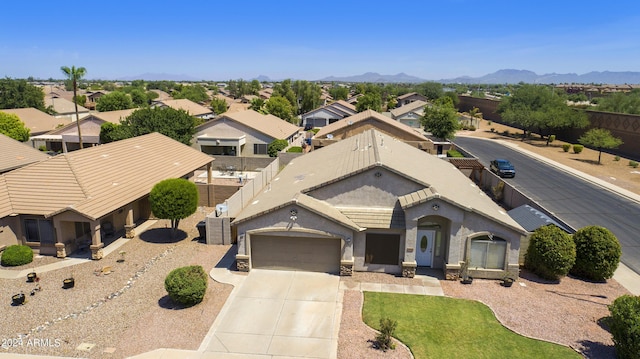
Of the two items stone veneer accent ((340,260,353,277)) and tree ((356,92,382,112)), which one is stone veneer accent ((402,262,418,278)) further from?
tree ((356,92,382,112))

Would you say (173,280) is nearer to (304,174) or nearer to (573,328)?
(304,174)

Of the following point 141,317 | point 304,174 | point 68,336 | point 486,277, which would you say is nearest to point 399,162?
point 304,174

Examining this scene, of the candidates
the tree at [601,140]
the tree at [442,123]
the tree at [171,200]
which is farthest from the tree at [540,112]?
the tree at [171,200]

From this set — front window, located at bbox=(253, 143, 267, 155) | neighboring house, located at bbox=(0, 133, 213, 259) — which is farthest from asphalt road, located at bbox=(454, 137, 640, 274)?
neighboring house, located at bbox=(0, 133, 213, 259)

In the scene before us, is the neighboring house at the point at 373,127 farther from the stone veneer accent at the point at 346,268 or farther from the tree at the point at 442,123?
the stone veneer accent at the point at 346,268

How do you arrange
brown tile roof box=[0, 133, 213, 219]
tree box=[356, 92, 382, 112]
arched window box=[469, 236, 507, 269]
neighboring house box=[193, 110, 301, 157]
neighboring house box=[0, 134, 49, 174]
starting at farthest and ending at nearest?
1. tree box=[356, 92, 382, 112]
2. neighboring house box=[193, 110, 301, 157]
3. neighboring house box=[0, 134, 49, 174]
4. brown tile roof box=[0, 133, 213, 219]
5. arched window box=[469, 236, 507, 269]

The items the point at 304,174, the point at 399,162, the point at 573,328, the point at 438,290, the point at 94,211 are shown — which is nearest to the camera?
the point at 573,328
